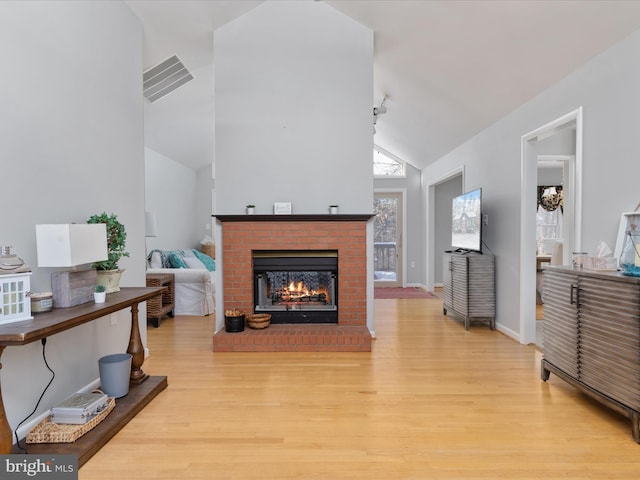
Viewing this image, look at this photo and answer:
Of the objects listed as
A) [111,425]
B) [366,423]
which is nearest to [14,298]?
[111,425]

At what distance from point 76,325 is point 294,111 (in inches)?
113

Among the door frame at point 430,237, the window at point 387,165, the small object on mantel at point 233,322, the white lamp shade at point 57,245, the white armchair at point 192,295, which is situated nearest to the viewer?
the white lamp shade at point 57,245

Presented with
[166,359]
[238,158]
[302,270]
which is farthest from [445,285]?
[166,359]

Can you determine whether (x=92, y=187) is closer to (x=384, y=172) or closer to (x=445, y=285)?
(x=445, y=285)

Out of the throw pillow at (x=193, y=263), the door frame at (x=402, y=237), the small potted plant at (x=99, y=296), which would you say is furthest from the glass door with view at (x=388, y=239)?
the small potted plant at (x=99, y=296)

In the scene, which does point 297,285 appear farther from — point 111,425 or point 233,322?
point 111,425

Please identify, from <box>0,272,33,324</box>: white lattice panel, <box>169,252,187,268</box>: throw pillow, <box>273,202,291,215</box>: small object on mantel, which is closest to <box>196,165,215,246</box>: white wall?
<box>169,252,187,268</box>: throw pillow

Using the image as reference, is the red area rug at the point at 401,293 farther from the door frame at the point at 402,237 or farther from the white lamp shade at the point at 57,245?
the white lamp shade at the point at 57,245

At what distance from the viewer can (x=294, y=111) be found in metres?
3.89

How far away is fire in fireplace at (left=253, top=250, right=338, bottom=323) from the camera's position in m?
3.85

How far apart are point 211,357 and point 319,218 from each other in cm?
167

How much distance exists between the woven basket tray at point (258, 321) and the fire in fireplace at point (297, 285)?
153mm

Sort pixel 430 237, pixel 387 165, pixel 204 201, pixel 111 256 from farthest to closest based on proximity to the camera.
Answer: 1. pixel 204 201
2. pixel 387 165
3. pixel 430 237
4. pixel 111 256

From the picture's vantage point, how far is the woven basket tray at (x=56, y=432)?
186 cm
